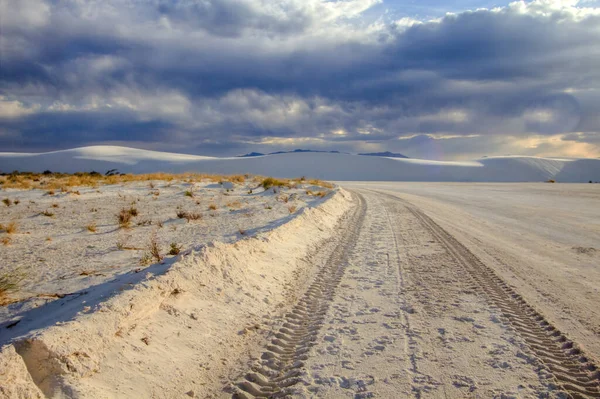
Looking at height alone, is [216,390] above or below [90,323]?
below

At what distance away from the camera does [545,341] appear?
4555mm

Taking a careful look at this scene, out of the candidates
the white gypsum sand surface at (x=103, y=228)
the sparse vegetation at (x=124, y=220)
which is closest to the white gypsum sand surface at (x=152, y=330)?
the white gypsum sand surface at (x=103, y=228)

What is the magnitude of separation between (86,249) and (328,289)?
5000mm

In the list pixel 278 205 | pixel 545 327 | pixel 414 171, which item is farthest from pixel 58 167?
pixel 545 327

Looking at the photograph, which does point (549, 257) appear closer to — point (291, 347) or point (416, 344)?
point (416, 344)

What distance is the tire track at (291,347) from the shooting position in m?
3.76

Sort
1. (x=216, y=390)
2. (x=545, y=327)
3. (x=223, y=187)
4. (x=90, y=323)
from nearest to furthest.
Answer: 1. (x=216, y=390)
2. (x=90, y=323)
3. (x=545, y=327)
4. (x=223, y=187)

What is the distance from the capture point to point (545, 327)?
492cm

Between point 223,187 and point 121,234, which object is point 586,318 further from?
point 223,187

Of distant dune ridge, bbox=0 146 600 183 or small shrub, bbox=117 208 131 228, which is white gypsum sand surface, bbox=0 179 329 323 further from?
distant dune ridge, bbox=0 146 600 183

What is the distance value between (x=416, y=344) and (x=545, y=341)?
1.38 metres

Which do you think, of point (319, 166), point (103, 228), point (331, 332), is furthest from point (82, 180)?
point (319, 166)

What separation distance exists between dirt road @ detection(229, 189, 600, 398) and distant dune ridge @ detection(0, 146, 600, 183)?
264ft

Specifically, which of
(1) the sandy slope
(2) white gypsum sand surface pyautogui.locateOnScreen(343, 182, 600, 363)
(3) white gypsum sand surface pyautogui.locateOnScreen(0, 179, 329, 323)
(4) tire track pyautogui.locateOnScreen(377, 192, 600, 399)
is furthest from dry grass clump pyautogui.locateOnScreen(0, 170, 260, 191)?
(4) tire track pyautogui.locateOnScreen(377, 192, 600, 399)
